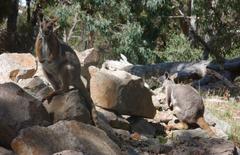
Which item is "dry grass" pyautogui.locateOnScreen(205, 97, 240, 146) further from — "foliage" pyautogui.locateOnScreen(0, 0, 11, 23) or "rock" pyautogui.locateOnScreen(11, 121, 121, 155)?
"foliage" pyautogui.locateOnScreen(0, 0, 11, 23)

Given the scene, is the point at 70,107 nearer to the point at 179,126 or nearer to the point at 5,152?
the point at 5,152

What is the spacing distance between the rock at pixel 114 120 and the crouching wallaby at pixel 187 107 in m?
1.08

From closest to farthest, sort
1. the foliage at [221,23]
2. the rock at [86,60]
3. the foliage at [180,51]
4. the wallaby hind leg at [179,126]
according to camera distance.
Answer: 1. the wallaby hind leg at [179,126]
2. the rock at [86,60]
3. the foliage at [221,23]
4. the foliage at [180,51]

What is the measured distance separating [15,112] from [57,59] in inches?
52.7

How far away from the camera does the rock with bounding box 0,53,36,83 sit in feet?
34.2

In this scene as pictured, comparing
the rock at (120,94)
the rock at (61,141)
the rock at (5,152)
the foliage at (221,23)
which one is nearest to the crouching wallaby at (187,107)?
the rock at (120,94)

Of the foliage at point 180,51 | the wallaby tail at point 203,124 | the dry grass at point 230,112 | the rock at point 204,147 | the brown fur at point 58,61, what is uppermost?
the brown fur at point 58,61

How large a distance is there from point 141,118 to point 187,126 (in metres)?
0.85

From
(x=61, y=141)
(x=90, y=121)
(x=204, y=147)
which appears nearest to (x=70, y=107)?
(x=90, y=121)

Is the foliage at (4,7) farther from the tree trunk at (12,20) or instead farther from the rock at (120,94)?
the rock at (120,94)

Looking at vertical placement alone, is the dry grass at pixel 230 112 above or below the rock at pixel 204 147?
below

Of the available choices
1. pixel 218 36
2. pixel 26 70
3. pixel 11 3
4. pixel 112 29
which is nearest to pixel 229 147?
pixel 26 70

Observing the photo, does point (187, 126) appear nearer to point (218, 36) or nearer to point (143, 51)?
point (218, 36)

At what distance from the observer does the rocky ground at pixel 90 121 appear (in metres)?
5.89
